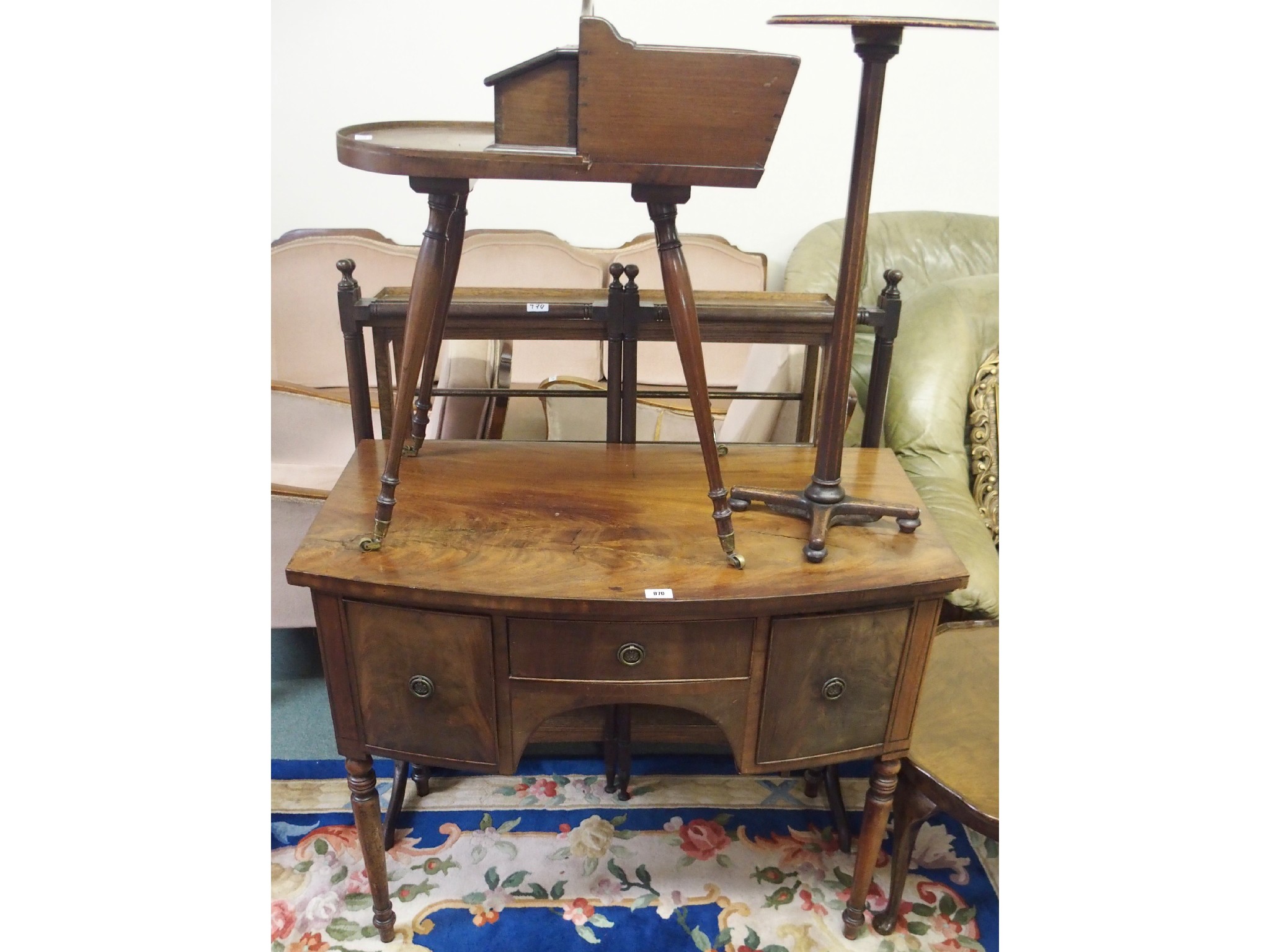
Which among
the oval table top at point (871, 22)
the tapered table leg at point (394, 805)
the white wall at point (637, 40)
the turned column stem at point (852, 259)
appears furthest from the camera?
the white wall at point (637, 40)

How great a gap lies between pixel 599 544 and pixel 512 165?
568mm

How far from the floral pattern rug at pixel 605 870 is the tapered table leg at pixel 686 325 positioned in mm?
864

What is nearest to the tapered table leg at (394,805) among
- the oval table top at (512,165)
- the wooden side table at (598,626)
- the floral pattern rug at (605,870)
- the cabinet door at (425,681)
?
the floral pattern rug at (605,870)

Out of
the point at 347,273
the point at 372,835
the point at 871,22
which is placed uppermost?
the point at 871,22

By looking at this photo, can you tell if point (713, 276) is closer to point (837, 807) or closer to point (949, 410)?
point (949, 410)

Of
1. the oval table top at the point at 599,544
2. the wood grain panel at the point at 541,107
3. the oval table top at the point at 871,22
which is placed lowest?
the oval table top at the point at 599,544

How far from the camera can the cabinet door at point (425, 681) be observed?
133 cm

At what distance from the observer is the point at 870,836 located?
1607mm

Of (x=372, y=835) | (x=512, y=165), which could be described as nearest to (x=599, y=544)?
(x=512, y=165)

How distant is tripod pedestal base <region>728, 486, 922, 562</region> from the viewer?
1402mm

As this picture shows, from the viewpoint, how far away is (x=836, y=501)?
142 cm

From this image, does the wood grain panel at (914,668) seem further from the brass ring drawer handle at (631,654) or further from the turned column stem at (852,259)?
the brass ring drawer handle at (631,654)

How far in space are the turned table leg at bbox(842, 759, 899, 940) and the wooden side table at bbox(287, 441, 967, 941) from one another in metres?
0.03

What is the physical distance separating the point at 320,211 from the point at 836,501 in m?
2.54
